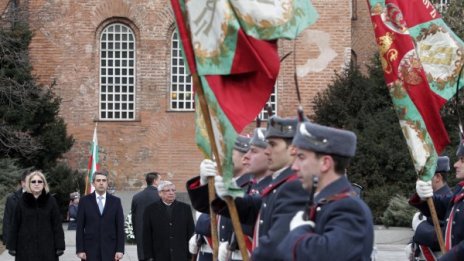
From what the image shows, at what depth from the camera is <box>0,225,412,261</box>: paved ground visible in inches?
892

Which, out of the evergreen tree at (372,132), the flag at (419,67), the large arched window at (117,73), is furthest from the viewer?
the large arched window at (117,73)

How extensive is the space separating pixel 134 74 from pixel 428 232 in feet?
87.5

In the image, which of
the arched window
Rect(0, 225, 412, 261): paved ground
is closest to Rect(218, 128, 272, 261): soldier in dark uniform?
Rect(0, 225, 412, 261): paved ground

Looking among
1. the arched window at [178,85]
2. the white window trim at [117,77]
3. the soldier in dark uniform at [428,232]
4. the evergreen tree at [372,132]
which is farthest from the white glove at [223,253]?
the white window trim at [117,77]

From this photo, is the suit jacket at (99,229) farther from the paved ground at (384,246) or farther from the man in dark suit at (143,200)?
the paved ground at (384,246)

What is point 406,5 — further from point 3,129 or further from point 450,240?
point 3,129

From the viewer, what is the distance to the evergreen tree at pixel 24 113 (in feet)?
104

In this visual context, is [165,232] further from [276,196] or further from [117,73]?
[117,73]

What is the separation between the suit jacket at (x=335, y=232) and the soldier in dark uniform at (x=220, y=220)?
237 cm

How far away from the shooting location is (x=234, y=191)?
8.16 meters

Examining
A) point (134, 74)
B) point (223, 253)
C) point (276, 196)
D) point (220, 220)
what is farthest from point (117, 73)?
point (276, 196)

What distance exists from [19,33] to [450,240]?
23760mm

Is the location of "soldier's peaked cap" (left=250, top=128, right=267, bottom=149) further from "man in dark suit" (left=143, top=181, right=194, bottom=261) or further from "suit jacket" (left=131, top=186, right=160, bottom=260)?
"suit jacket" (left=131, top=186, right=160, bottom=260)

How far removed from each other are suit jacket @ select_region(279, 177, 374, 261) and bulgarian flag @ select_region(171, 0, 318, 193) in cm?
142
